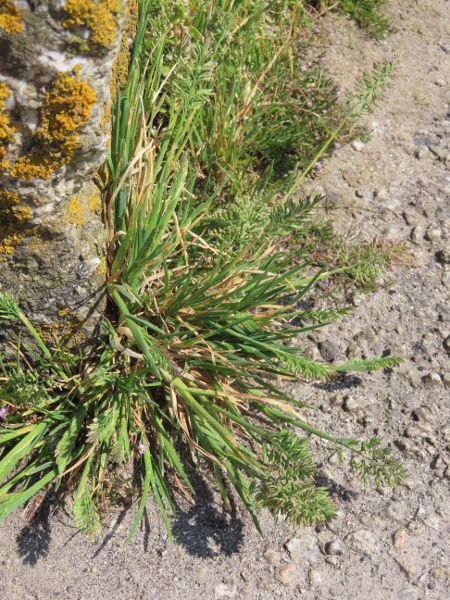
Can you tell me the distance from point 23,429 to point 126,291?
66 cm

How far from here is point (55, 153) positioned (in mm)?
1904

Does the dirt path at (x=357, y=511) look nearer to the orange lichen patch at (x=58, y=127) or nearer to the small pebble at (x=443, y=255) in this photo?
the small pebble at (x=443, y=255)

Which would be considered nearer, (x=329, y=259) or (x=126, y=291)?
(x=126, y=291)

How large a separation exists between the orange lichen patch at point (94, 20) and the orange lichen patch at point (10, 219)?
1.77 ft

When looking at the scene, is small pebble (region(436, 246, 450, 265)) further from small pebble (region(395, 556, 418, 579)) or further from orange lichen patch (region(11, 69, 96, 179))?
orange lichen patch (region(11, 69, 96, 179))

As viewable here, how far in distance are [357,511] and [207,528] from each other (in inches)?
23.8

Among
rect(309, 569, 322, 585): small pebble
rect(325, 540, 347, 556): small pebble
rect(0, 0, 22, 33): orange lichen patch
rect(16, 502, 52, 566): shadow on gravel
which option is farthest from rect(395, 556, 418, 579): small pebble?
rect(0, 0, 22, 33): orange lichen patch

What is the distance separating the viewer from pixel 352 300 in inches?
113

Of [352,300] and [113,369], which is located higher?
[352,300]

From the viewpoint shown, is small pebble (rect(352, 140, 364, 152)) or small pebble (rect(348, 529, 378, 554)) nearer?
small pebble (rect(348, 529, 378, 554))

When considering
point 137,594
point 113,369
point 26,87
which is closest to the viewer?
point 26,87

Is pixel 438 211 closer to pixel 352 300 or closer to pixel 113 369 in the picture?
pixel 352 300

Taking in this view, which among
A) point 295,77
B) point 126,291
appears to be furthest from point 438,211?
point 126,291

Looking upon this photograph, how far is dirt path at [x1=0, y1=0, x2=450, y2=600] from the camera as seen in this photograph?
2.22 m
